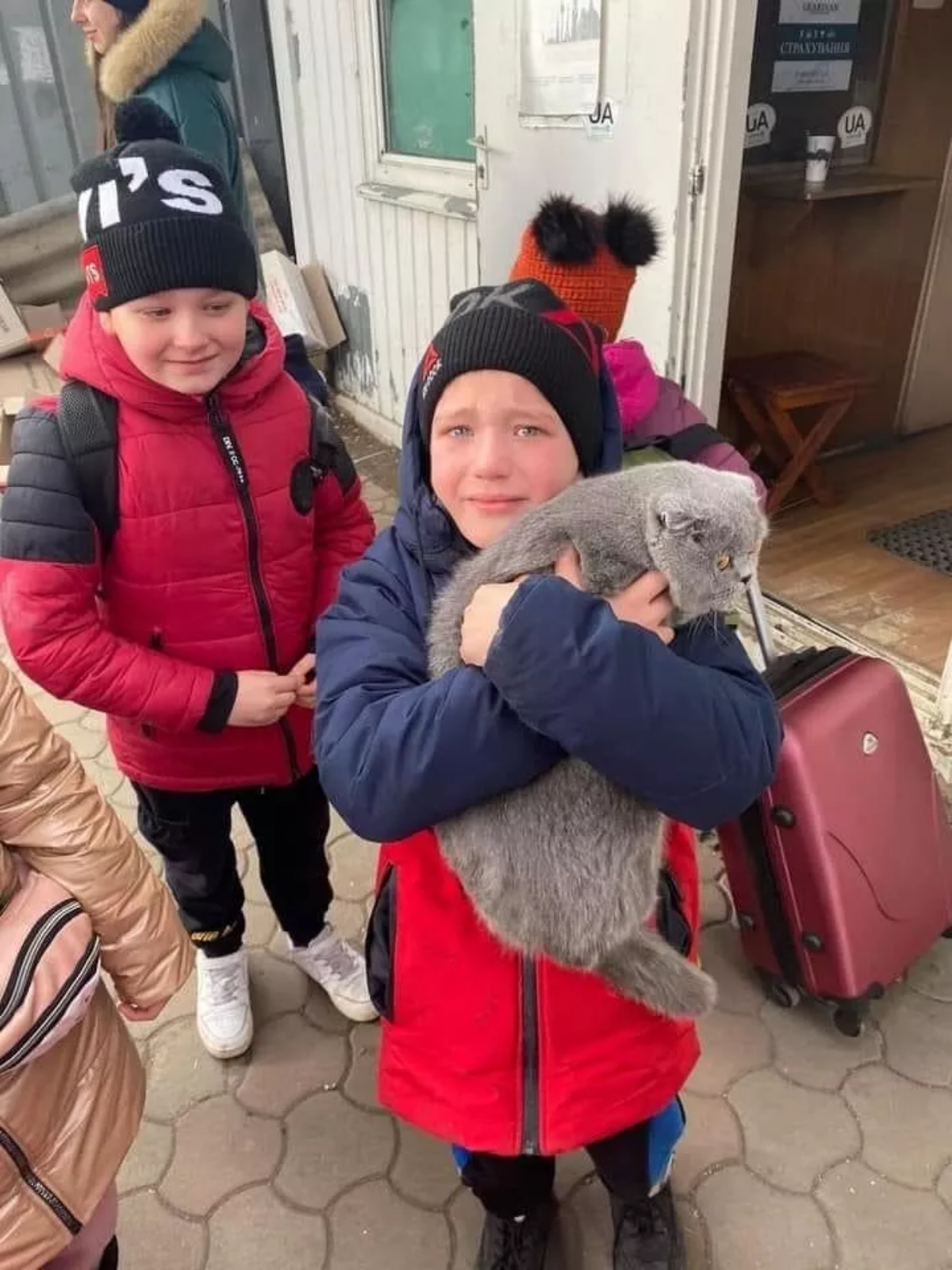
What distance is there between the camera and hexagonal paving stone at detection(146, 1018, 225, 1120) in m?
2.01

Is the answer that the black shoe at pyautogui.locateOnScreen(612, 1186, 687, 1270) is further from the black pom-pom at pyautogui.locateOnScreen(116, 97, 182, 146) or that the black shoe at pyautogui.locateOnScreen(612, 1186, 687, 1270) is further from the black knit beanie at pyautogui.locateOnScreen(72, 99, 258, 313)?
the black pom-pom at pyautogui.locateOnScreen(116, 97, 182, 146)

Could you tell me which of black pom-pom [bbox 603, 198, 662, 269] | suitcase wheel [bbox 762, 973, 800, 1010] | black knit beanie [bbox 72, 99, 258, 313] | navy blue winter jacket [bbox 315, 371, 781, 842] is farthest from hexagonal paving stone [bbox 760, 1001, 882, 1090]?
black knit beanie [bbox 72, 99, 258, 313]

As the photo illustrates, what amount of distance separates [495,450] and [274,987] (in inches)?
63.3

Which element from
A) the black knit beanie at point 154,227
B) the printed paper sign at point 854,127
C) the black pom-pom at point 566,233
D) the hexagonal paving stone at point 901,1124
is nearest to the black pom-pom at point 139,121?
the black knit beanie at point 154,227

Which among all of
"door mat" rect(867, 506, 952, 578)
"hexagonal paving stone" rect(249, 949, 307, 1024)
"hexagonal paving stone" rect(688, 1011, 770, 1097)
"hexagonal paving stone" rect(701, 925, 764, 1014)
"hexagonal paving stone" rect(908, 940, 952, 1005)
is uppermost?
"door mat" rect(867, 506, 952, 578)

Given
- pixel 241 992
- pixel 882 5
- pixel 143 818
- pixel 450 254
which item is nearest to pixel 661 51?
pixel 450 254

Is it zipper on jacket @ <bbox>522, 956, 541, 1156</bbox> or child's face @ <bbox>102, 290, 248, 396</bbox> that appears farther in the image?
child's face @ <bbox>102, 290, 248, 396</bbox>

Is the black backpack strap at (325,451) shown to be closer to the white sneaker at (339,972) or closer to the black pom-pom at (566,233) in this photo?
the black pom-pom at (566,233)

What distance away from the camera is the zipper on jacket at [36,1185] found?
1196mm

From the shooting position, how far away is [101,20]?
3.23 m

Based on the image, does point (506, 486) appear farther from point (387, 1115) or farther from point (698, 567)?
point (387, 1115)

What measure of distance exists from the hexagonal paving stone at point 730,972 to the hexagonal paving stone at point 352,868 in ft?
2.86

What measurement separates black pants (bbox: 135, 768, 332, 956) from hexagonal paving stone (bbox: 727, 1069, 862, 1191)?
100 cm

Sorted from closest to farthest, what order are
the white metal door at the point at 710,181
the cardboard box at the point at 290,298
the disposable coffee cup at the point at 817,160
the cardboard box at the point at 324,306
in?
the white metal door at the point at 710,181
the disposable coffee cup at the point at 817,160
the cardboard box at the point at 290,298
the cardboard box at the point at 324,306
